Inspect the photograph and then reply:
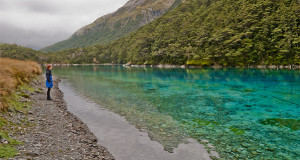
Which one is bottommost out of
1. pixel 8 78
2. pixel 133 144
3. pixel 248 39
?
pixel 133 144

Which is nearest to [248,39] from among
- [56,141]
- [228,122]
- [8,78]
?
[228,122]

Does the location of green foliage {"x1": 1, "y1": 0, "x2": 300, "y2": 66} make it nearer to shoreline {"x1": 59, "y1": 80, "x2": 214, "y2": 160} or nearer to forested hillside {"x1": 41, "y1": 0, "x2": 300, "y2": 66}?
forested hillside {"x1": 41, "y1": 0, "x2": 300, "y2": 66}

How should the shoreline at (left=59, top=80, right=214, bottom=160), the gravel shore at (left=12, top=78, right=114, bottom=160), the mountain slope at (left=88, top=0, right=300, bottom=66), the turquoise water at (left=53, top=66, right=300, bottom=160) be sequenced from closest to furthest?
the gravel shore at (left=12, top=78, right=114, bottom=160)
the shoreline at (left=59, top=80, right=214, bottom=160)
the turquoise water at (left=53, top=66, right=300, bottom=160)
the mountain slope at (left=88, top=0, right=300, bottom=66)

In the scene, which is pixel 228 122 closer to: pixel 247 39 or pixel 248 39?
pixel 247 39

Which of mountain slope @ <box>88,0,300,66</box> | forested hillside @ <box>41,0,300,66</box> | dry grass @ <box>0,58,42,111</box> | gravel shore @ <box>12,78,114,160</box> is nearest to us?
gravel shore @ <box>12,78,114,160</box>

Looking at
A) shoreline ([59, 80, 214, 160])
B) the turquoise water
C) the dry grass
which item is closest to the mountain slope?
the turquoise water

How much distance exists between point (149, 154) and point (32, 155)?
5113mm

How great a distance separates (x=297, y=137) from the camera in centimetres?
1128

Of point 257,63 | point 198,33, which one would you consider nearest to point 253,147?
point 257,63

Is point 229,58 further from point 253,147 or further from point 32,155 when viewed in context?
point 32,155

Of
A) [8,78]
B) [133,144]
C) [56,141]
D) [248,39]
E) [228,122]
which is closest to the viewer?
[56,141]

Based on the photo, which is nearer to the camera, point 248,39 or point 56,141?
point 56,141

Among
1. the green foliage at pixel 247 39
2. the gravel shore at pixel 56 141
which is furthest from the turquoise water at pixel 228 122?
the green foliage at pixel 247 39

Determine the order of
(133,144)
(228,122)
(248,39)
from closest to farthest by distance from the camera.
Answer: (133,144) → (228,122) → (248,39)
